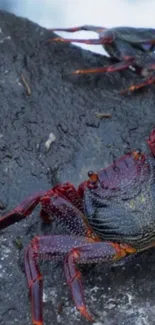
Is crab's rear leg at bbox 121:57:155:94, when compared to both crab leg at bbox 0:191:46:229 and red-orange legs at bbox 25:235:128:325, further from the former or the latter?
red-orange legs at bbox 25:235:128:325

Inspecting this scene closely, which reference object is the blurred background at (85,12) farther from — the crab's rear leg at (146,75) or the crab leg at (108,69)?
the crab leg at (108,69)

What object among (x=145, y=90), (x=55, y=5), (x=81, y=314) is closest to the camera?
(x=81, y=314)

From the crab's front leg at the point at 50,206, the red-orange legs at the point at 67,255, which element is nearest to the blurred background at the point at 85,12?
the crab's front leg at the point at 50,206

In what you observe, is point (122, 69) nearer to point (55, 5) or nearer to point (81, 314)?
point (81, 314)

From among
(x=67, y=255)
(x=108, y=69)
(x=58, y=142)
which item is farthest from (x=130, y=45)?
(x=67, y=255)

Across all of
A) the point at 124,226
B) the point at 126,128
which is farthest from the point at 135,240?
the point at 126,128
